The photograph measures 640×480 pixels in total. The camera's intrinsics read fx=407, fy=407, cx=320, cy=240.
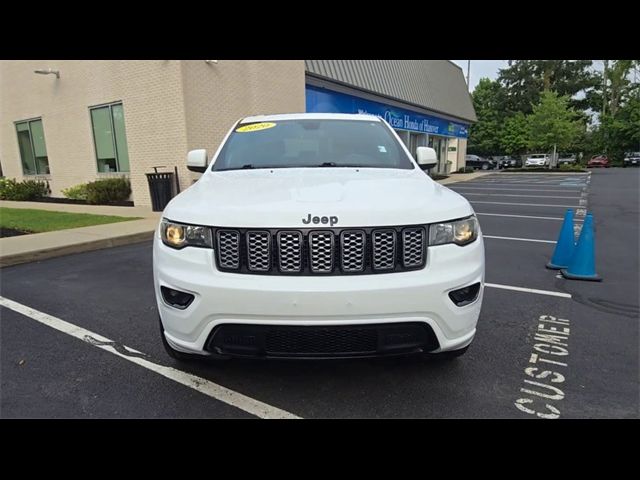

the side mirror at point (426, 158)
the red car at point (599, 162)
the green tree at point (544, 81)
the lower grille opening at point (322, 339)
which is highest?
the green tree at point (544, 81)

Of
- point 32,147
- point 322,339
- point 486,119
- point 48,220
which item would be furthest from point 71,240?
point 486,119

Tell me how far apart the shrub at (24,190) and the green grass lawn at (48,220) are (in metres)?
4.93

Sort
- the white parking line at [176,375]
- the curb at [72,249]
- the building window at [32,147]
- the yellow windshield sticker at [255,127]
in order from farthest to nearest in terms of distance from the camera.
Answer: the building window at [32,147] < the curb at [72,249] < the yellow windshield sticker at [255,127] < the white parking line at [176,375]

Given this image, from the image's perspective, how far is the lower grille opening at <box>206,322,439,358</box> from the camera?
6.75ft

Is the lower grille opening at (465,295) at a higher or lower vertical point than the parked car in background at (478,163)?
higher

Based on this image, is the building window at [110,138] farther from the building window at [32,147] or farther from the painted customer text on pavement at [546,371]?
the painted customer text on pavement at [546,371]

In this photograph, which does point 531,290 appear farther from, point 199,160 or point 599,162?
point 599,162

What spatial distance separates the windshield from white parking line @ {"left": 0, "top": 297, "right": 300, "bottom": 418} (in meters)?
Answer: 1.61

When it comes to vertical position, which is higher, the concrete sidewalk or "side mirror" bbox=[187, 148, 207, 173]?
"side mirror" bbox=[187, 148, 207, 173]

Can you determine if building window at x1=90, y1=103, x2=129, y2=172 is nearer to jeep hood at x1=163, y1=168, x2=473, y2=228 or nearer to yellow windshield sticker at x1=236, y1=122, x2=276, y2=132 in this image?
yellow windshield sticker at x1=236, y1=122, x2=276, y2=132

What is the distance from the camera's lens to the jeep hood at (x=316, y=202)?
6.92 feet

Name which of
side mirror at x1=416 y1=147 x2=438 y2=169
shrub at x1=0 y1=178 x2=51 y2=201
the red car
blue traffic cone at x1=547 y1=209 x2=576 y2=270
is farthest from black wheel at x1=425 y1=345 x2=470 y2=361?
the red car

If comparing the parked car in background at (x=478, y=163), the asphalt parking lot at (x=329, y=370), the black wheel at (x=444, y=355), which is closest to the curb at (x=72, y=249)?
the asphalt parking lot at (x=329, y=370)

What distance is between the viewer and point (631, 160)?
44.4 meters
